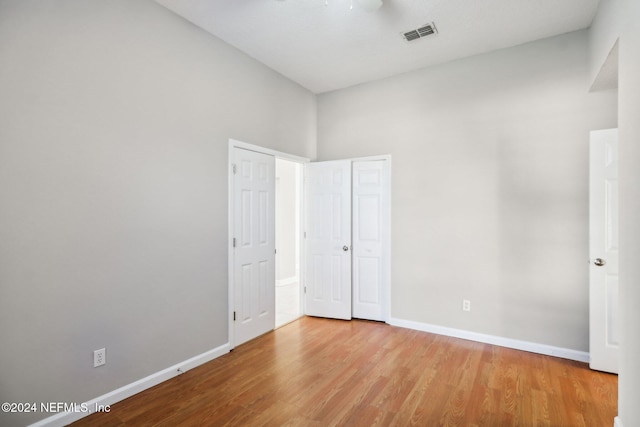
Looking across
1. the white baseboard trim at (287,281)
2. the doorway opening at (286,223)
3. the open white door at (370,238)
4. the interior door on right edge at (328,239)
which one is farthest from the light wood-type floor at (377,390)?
the doorway opening at (286,223)

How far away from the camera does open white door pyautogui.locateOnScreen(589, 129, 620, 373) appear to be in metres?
2.72

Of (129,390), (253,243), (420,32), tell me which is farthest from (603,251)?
(129,390)

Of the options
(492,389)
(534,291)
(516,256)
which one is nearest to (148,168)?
(492,389)

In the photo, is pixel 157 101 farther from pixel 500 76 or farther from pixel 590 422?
pixel 590 422

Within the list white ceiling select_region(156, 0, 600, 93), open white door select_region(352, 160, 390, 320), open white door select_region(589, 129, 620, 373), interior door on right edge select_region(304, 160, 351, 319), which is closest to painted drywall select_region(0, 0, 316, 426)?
white ceiling select_region(156, 0, 600, 93)

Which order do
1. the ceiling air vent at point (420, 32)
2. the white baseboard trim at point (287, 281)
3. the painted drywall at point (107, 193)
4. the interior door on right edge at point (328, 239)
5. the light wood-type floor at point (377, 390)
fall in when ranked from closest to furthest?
the painted drywall at point (107, 193), the light wood-type floor at point (377, 390), the ceiling air vent at point (420, 32), the interior door on right edge at point (328, 239), the white baseboard trim at point (287, 281)

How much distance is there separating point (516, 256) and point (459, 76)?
7.06 feet

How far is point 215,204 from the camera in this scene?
10.3 ft

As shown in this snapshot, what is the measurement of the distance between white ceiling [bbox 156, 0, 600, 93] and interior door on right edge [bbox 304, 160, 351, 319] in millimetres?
1424

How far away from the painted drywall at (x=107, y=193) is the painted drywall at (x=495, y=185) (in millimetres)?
2165

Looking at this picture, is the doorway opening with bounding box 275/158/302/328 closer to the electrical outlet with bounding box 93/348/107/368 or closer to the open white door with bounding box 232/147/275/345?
the open white door with bounding box 232/147/275/345

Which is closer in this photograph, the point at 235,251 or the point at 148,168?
the point at 148,168

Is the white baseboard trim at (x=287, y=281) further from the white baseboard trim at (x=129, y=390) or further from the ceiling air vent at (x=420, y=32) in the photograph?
the ceiling air vent at (x=420, y=32)

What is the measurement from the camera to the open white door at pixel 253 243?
3383 mm
